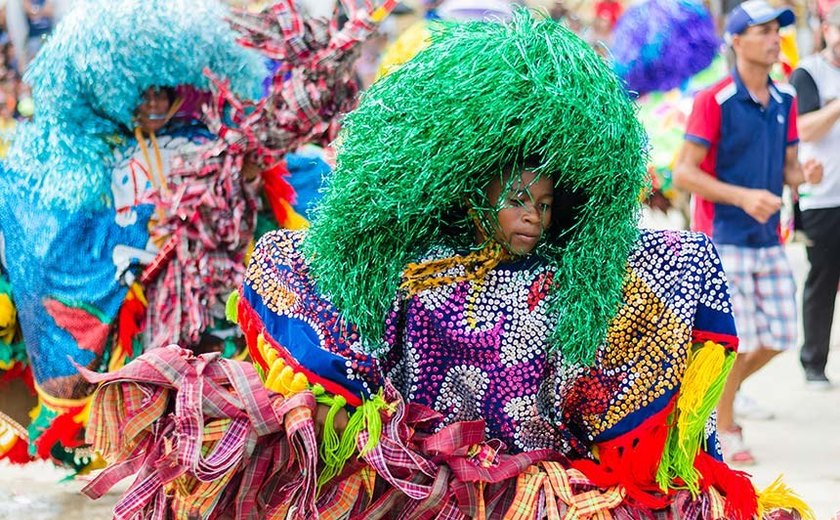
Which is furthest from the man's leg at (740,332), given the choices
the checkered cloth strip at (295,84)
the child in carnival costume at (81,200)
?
the child in carnival costume at (81,200)

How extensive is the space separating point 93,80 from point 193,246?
651mm

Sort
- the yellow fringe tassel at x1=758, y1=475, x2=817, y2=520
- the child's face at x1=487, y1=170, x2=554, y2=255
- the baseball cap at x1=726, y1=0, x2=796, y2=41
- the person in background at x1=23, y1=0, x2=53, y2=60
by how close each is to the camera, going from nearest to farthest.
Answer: the child's face at x1=487, y1=170, x2=554, y2=255 → the yellow fringe tassel at x1=758, y1=475, x2=817, y2=520 → the baseball cap at x1=726, y1=0, x2=796, y2=41 → the person in background at x1=23, y1=0, x2=53, y2=60

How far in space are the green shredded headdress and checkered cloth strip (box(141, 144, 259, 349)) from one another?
1.77 metres

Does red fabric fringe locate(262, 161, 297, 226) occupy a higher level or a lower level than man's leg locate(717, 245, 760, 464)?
higher

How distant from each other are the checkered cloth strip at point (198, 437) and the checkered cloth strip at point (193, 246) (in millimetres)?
1759

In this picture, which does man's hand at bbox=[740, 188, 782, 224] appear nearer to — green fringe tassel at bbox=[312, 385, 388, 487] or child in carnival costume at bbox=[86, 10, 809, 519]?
child in carnival costume at bbox=[86, 10, 809, 519]

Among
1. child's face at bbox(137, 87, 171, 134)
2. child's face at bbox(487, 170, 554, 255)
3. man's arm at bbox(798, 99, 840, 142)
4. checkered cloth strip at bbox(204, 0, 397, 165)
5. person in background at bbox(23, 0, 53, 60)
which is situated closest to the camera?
child's face at bbox(487, 170, 554, 255)

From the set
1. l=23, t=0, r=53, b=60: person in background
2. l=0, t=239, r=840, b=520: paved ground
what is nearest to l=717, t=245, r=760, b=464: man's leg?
l=0, t=239, r=840, b=520: paved ground

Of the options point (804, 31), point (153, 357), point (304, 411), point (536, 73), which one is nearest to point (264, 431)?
point (304, 411)

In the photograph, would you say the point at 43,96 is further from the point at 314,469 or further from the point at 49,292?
the point at 314,469

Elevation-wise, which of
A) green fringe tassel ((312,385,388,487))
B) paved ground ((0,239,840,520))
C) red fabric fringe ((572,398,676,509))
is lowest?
paved ground ((0,239,840,520))

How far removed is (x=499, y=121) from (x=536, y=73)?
121 mm

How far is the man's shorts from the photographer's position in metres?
5.21

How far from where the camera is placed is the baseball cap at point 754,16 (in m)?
5.29
